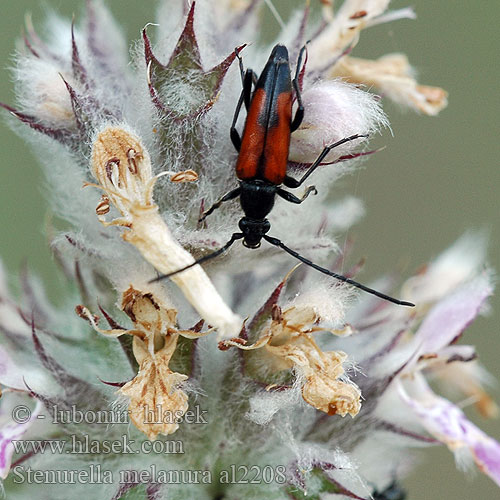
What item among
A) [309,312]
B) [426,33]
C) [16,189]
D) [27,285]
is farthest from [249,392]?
[426,33]

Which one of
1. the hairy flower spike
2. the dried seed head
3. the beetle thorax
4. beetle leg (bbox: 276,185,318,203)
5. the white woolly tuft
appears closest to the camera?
the hairy flower spike

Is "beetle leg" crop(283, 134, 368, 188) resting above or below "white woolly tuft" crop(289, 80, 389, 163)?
below

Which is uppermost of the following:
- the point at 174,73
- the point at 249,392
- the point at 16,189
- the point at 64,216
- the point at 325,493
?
the point at 174,73

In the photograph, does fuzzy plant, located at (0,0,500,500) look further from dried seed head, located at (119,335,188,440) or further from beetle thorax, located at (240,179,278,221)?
beetle thorax, located at (240,179,278,221)

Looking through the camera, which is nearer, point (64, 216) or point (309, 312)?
point (309, 312)

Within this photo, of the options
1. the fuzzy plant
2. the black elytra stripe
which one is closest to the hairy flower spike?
the fuzzy plant

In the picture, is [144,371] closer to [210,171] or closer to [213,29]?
[210,171]
